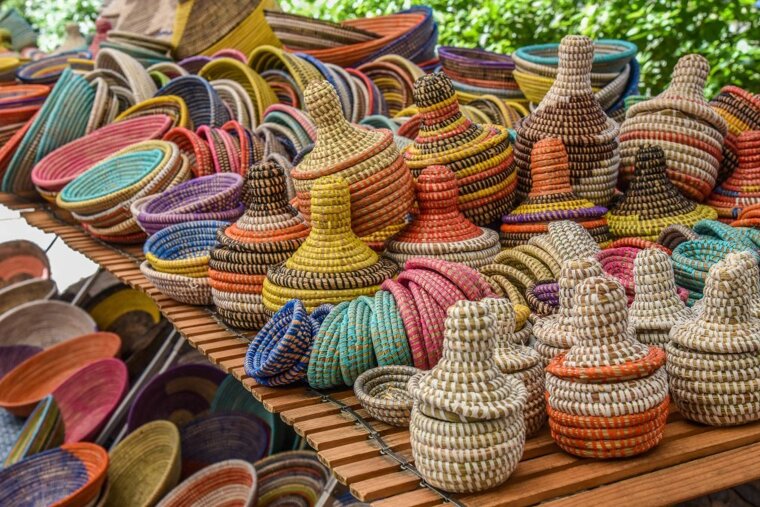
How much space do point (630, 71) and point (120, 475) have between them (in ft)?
6.70

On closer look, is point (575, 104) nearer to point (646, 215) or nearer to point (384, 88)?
point (646, 215)

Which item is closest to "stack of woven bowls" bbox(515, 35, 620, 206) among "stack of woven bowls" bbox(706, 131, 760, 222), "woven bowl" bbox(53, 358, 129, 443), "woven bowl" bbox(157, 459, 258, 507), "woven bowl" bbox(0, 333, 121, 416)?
"stack of woven bowls" bbox(706, 131, 760, 222)

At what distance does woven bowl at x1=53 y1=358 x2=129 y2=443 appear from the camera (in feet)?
11.4

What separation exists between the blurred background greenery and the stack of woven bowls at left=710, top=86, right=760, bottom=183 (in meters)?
1.44

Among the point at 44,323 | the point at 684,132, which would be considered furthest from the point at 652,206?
the point at 44,323

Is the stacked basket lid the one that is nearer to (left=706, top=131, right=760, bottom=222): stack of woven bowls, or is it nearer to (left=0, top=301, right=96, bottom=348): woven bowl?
(left=706, top=131, right=760, bottom=222): stack of woven bowls

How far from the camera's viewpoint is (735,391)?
130 cm

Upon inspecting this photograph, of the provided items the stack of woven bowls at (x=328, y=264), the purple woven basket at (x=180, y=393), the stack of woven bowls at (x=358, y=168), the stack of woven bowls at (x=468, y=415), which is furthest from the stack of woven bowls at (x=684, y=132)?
the purple woven basket at (x=180, y=393)

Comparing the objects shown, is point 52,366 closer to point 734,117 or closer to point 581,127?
point 581,127

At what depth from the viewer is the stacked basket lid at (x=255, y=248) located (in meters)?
1.95

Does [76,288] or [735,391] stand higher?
[735,391]

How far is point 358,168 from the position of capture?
6.15 feet

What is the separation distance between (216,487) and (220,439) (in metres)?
0.39

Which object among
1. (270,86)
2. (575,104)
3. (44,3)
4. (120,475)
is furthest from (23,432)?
(44,3)
